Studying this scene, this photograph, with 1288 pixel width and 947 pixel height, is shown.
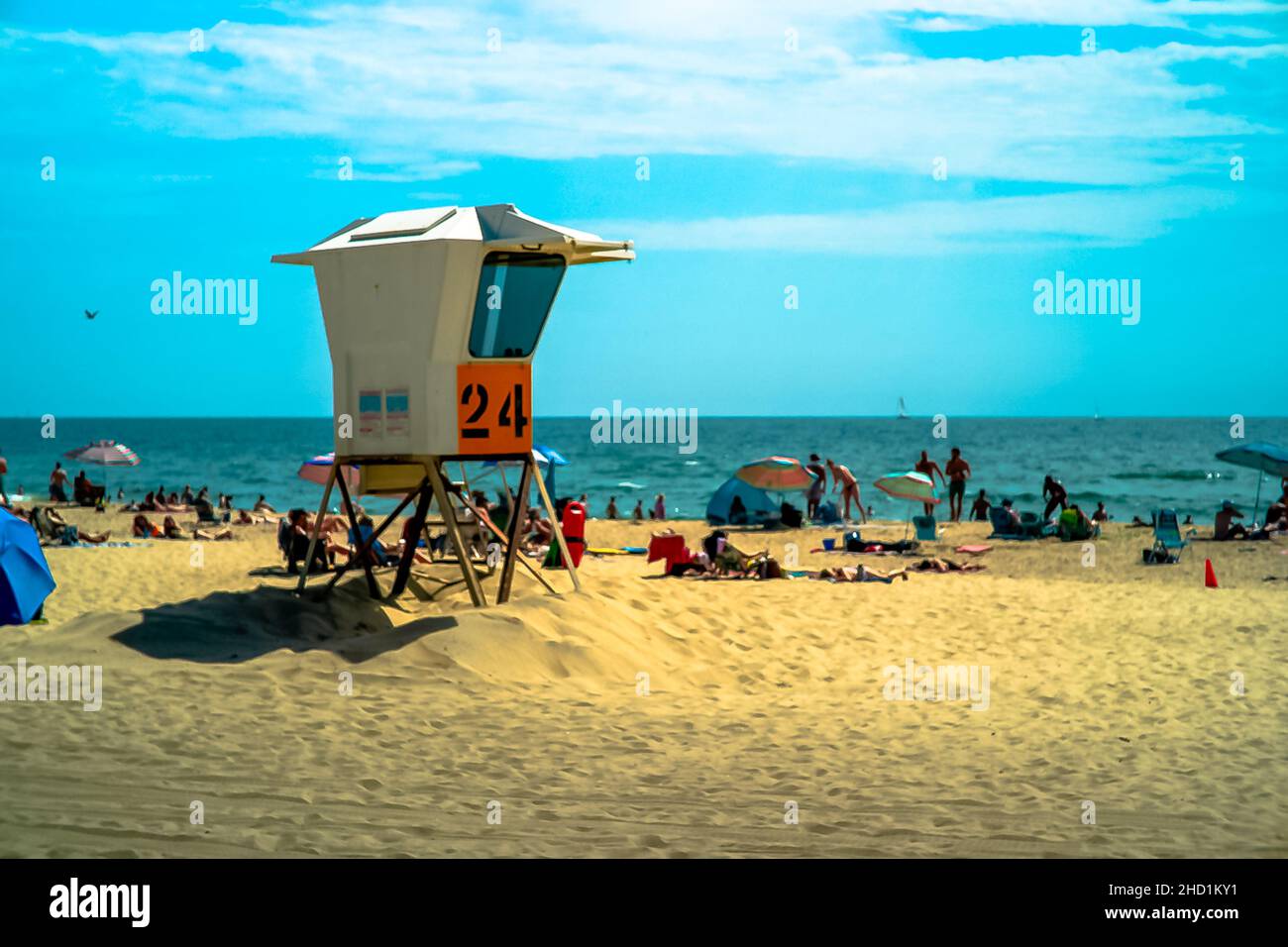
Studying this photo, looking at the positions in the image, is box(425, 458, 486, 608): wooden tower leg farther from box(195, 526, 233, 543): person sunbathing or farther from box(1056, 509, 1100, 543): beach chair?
box(1056, 509, 1100, 543): beach chair

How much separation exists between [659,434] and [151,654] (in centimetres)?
1035

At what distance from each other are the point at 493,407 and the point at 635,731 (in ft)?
14.3

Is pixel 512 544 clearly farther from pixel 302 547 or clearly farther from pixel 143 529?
pixel 143 529

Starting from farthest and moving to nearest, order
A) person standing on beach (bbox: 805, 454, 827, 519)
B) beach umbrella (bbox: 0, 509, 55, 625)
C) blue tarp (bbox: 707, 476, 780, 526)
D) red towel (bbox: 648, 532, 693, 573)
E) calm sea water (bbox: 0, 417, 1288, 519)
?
calm sea water (bbox: 0, 417, 1288, 519) < person standing on beach (bbox: 805, 454, 827, 519) < blue tarp (bbox: 707, 476, 780, 526) < red towel (bbox: 648, 532, 693, 573) < beach umbrella (bbox: 0, 509, 55, 625)

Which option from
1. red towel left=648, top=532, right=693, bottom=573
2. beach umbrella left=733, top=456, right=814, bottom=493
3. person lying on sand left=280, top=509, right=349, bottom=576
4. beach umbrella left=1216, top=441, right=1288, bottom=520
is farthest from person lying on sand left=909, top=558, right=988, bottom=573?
person lying on sand left=280, top=509, right=349, bottom=576

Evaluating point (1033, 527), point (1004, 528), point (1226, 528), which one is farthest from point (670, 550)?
point (1226, 528)

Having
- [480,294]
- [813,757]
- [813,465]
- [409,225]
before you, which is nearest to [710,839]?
[813,757]

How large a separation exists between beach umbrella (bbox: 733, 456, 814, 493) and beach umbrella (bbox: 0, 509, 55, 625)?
1532cm

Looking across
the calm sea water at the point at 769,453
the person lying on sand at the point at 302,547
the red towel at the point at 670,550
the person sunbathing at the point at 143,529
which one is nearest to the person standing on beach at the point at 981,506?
the calm sea water at the point at 769,453

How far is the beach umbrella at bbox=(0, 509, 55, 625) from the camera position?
11.7 metres

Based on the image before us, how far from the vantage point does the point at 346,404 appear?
11.9 meters

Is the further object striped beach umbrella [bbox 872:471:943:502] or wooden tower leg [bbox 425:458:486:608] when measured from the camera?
striped beach umbrella [bbox 872:471:943:502]
